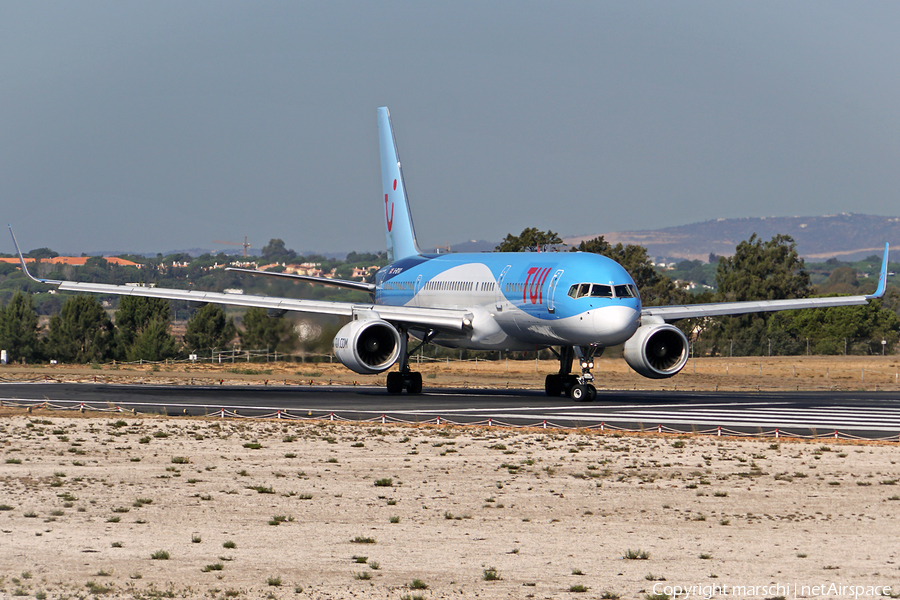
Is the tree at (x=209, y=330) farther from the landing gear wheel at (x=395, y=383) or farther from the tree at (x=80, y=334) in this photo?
the landing gear wheel at (x=395, y=383)

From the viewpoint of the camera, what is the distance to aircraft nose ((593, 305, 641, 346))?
36.4m

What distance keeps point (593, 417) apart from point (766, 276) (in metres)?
99.9

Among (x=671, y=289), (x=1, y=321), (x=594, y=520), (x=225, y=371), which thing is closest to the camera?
(x=594, y=520)

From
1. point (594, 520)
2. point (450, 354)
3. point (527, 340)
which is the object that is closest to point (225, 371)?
point (450, 354)

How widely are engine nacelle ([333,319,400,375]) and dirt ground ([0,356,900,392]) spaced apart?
1284 centimetres

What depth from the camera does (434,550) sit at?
15.2m

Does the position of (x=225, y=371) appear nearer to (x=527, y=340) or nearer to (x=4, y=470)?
(x=527, y=340)

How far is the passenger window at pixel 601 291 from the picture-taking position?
121ft

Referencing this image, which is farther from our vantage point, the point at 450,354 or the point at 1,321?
the point at 1,321

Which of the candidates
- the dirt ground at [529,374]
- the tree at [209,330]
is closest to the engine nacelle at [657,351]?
the dirt ground at [529,374]

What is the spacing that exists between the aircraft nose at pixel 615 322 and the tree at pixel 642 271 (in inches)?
3092

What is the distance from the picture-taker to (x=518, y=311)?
4050 centimetres

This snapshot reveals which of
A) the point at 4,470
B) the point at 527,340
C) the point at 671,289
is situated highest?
the point at 671,289

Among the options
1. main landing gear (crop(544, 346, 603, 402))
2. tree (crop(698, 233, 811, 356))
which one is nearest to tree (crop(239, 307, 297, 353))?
main landing gear (crop(544, 346, 603, 402))
